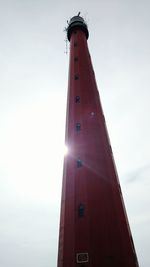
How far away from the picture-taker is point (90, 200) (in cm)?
1312

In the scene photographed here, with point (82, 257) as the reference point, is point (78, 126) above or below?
above

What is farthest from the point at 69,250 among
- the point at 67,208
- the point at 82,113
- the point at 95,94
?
the point at 95,94

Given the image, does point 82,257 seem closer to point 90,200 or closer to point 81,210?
point 81,210

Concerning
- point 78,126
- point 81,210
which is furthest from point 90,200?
point 78,126

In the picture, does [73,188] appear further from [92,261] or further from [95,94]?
[95,94]

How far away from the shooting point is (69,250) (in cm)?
1202

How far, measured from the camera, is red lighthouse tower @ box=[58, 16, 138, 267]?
11445mm

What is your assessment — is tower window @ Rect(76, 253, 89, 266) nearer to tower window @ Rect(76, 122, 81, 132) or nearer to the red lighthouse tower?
the red lighthouse tower

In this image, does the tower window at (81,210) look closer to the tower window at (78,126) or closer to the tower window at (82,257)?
the tower window at (82,257)

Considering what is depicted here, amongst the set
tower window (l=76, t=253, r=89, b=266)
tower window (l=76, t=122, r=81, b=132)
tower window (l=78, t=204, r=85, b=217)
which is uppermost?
tower window (l=76, t=122, r=81, b=132)

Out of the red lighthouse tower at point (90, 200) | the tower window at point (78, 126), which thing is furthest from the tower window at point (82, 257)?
the tower window at point (78, 126)

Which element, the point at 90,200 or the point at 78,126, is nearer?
the point at 90,200

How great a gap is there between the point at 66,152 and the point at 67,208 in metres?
4.81

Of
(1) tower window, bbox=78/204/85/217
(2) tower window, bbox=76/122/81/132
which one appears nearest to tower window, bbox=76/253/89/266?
(1) tower window, bbox=78/204/85/217
